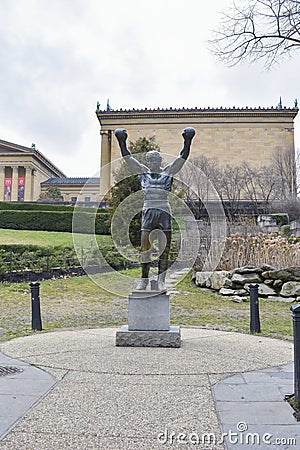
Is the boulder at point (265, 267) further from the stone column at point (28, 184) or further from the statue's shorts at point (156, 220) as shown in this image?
the stone column at point (28, 184)

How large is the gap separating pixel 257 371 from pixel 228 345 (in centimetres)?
135

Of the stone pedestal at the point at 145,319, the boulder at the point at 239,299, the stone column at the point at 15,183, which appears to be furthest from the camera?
the stone column at the point at 15,183

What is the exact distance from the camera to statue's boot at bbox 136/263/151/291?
6.12 m

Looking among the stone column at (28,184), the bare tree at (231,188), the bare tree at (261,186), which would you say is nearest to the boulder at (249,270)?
the bare tree at (231,188)

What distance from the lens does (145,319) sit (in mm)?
5973

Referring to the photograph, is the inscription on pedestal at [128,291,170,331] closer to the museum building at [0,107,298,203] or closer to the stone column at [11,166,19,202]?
the museum building at [0,107,298,203]

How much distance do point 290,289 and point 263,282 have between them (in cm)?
81

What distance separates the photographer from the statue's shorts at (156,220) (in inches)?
238

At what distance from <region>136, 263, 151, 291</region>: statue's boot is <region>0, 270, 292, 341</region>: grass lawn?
44.3 inches

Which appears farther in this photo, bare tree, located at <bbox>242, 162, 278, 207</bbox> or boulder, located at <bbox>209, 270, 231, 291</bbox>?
bare tree, located at <bbox>242, 162, 278, 207</bbox>

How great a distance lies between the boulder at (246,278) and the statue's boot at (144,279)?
6921mm

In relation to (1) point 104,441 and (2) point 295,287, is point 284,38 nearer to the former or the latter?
(2) point 295,287

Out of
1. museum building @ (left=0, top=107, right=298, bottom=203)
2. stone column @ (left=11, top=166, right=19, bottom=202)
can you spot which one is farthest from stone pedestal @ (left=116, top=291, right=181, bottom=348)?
stone column @ (left=11, top=166, right=19, bottom=202)

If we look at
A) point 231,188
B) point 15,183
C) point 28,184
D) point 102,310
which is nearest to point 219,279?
point 102,310
